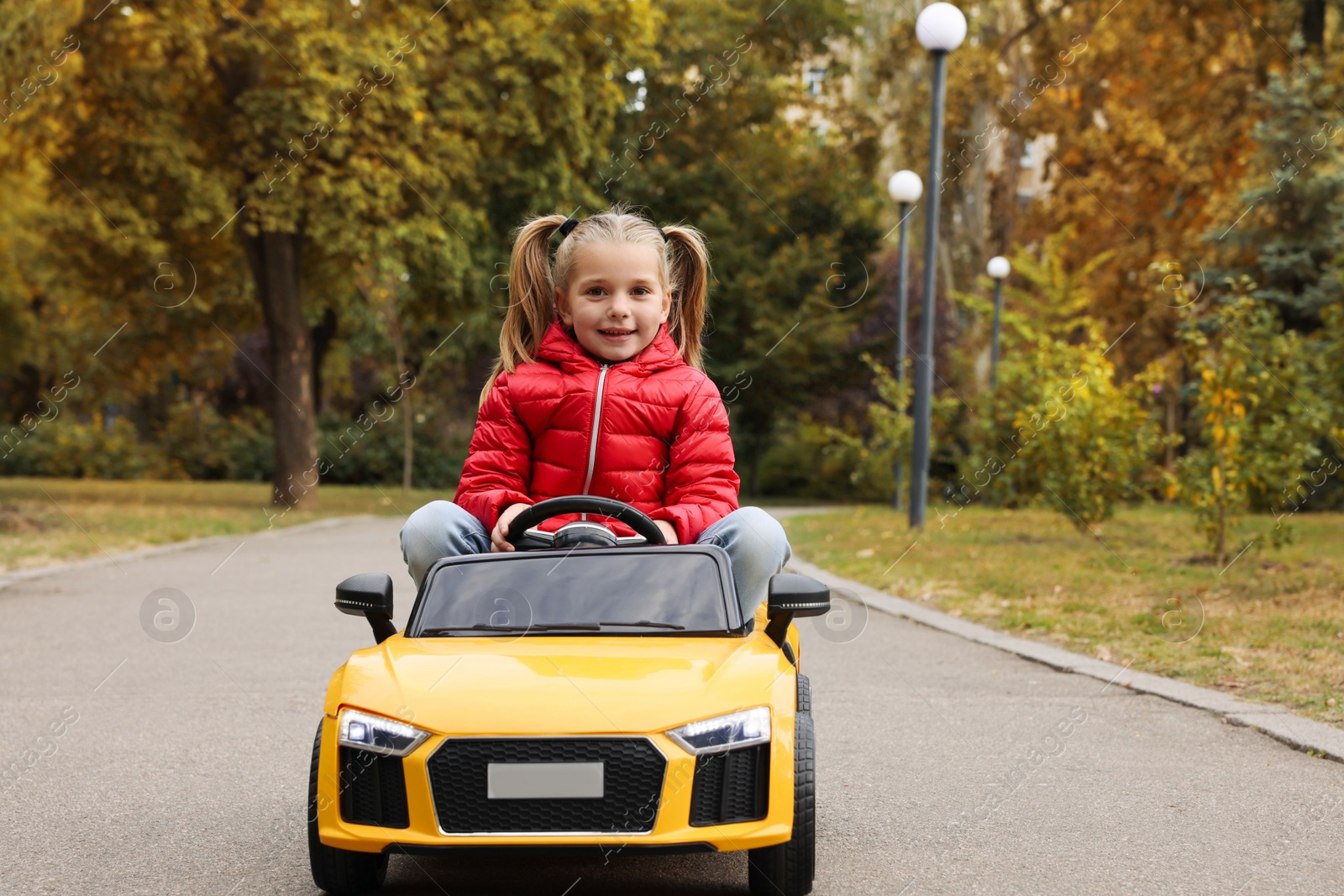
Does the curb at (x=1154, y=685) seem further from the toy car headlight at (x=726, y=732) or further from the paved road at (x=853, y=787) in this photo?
the toy car headlight at (x=726, y=732)

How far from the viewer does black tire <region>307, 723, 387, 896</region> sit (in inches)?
144

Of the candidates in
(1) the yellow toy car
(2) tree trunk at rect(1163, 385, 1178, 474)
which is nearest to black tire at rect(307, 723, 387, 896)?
(1) the yellow toy car

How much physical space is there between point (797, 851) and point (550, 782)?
70 centimetres

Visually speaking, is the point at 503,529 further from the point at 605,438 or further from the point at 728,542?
the point at 728,542

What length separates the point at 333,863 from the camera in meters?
3.69

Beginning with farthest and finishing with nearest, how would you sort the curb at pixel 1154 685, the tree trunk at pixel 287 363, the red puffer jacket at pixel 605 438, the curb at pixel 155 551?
the tree trunk at pixel 287 363 → the curb at pixel 155 551 → the curb at pixel 1154 685 → the red puffer jacket at pixel 605 438

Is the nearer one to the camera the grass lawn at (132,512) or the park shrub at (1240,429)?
the park shrub at (1240,429)

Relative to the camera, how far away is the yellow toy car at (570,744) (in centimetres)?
341

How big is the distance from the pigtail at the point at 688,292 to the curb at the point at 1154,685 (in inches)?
65.8

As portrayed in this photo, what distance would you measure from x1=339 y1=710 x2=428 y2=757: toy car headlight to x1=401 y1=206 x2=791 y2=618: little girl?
3.01ft

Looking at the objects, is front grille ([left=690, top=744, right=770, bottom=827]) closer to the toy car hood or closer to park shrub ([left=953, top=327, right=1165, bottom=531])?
the toy car hood

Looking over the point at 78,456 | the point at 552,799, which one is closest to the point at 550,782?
the point at 552,799

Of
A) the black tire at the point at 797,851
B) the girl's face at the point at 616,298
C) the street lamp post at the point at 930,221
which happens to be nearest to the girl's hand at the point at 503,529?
the girl's face at the point at 616,298

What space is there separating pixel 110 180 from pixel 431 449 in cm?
1729
